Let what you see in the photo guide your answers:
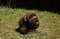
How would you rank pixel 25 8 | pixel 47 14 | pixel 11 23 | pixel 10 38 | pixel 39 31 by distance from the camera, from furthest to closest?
pixel 25 8 < pixel 47 14 < pixel 11 23 < pixel 39 31 < pixel 10 38

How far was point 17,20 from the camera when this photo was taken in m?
8.70

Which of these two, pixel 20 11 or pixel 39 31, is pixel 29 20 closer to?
pixel 39 31

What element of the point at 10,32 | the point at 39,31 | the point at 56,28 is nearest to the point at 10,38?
the point at 10,32

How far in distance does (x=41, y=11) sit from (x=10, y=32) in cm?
275

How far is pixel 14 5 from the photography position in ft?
34.6

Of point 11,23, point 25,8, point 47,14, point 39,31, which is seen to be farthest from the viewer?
point 25,8

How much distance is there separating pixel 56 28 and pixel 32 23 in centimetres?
113

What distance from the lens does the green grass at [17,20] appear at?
24.0 feet

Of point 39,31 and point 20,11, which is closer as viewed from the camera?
point 39,31

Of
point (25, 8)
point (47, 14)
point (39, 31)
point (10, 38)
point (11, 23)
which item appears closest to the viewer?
point (10, 38)

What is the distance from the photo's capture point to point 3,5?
10.5 metres

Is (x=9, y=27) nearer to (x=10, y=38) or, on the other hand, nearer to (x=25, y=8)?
(x=10, y=38)

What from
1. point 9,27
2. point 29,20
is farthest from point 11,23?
point 29,20

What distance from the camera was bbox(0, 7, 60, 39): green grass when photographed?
24.0ft
